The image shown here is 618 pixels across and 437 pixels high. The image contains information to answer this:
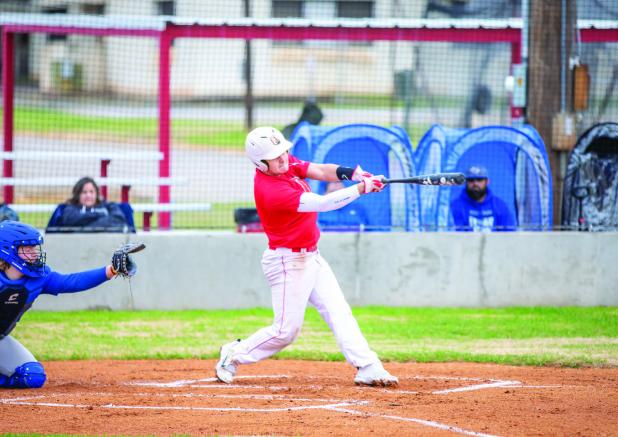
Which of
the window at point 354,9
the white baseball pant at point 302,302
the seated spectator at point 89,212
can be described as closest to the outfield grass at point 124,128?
the window at point 354,9

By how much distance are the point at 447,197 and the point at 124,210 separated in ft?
12.9

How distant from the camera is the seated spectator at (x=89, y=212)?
1218 centimetres

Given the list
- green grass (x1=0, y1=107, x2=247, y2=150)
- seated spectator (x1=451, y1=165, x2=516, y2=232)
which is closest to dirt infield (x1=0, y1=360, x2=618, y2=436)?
seated spectator (x1=451, y1=165, x2=516, y2=232)

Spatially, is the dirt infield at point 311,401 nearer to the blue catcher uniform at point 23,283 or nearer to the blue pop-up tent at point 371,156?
the blue catcher uniform at point 23,283

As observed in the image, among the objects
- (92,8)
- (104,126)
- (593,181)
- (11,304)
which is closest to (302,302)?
(11,304)

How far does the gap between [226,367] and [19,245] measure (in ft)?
6.23

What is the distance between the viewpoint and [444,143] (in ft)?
42.5

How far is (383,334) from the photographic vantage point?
1079 centimetres

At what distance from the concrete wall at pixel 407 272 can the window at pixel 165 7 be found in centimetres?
1741

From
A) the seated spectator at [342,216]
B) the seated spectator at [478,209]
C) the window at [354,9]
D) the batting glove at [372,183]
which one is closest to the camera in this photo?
the batting glove at [372,183]

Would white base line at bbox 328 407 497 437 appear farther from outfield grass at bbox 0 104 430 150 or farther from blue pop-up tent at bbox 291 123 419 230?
outfield grass at bbox 0 104 430 150

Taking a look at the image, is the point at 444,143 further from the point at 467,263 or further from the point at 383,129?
the point at 467,263

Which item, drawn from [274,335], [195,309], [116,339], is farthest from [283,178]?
[195,309]

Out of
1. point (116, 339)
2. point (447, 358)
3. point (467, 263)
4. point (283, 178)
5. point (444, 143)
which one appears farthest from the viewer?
point (444, 143)
